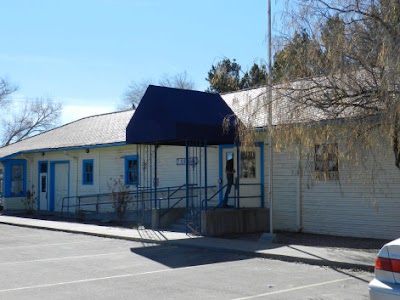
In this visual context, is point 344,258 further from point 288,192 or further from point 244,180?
point 244,180

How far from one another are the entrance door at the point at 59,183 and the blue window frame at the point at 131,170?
15.8ft

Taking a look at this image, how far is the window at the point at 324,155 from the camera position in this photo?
1173cm

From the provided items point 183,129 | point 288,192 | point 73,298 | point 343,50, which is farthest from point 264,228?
point 73,298

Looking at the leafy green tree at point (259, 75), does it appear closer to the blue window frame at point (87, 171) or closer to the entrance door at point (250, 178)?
the entrance door at point (250, 178)

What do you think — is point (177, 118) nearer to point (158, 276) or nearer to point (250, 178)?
point (250, 178)

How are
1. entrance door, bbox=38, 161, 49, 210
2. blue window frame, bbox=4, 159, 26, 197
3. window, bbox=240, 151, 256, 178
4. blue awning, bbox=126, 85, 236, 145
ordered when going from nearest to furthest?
blue awning, bbox=126, 85, 236, 145, window, bbox=240, 151, 256, 178, entrance door, bbox=38, 161, 49, 210, blue window frame, bbox=4, 159, 26, 197

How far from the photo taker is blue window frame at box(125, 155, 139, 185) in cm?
2236

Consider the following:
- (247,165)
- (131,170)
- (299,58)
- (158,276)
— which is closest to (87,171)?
(131,170)

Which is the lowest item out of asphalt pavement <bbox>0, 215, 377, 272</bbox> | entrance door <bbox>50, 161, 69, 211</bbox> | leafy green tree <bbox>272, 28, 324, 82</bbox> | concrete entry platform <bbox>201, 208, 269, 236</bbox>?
asphalt pavement <bbox>0, 215, 377, 272</bbox>

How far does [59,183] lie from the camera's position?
1053 inches

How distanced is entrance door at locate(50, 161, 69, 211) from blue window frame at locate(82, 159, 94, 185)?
1.44 meters

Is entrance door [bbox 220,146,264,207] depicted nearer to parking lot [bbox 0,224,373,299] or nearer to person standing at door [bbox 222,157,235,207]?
person standing at door [bbox 222,157,235,207]

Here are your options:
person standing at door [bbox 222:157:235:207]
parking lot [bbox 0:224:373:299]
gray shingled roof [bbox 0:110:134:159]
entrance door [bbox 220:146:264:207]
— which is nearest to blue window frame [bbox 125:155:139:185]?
gray shingled roof [bbox 0:110:134:159]

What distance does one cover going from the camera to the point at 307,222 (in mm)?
16078
